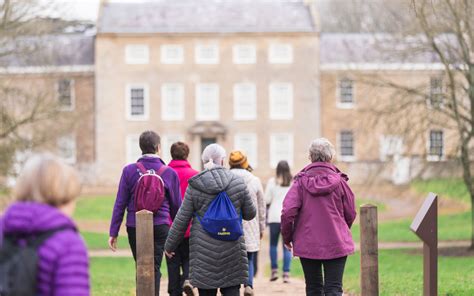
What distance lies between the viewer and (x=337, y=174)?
9000 mm

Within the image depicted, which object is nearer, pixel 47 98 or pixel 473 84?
pixel 473 84

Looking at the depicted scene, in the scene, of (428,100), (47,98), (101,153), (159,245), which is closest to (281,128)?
(101,153)

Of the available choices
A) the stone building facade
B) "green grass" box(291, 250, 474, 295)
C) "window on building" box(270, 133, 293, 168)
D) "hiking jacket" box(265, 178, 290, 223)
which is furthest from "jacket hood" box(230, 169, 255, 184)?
"window on building" box(270, 133, 293, 168)

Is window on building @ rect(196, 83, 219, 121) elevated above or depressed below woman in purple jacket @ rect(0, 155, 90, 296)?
above

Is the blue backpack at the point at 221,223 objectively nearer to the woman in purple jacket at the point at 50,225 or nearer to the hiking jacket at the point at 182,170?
the hiking jacket at the point at 182,170

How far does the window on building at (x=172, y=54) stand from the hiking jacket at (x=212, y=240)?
1679 inches

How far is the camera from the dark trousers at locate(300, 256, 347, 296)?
28.8ft

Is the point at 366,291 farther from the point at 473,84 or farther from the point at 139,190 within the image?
the point at 473,84

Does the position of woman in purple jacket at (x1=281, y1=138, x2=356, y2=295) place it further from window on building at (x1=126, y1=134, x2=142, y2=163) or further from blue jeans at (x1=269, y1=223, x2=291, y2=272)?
window on building at (x1=126, y1=134, x2=142, y2=163)

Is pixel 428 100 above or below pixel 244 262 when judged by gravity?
above

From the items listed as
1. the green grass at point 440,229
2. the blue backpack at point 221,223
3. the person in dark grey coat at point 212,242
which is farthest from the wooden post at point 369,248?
the green grass at point 440,229

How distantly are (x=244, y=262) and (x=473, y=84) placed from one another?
14.1 m

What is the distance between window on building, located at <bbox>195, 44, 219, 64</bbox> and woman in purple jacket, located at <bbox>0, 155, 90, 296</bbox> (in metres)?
46.5

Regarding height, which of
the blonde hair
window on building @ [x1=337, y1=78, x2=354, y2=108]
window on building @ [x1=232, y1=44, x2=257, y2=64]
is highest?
window on building @ [x1=232, y1=44, x2=257, y2=64]
